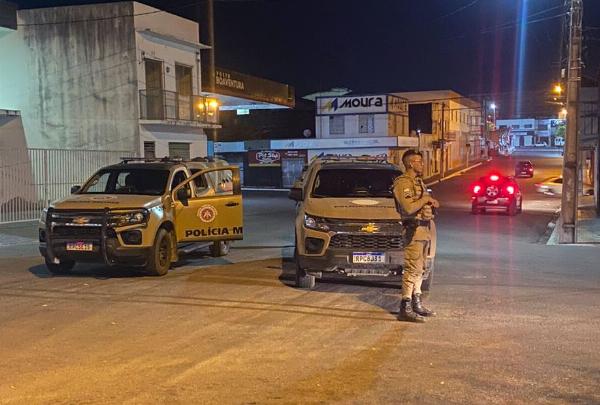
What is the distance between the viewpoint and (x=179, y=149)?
3162 cm

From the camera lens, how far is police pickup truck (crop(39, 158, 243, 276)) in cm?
1031

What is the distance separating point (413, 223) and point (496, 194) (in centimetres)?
1890

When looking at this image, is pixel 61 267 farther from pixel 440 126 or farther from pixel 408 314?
pixel 440 126

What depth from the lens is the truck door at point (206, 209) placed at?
11617 millimetres

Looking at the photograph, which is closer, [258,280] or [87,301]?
[87,301]

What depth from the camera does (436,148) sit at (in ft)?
206

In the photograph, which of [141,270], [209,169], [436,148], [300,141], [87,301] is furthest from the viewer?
[436,148]

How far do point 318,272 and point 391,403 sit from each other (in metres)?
4.40

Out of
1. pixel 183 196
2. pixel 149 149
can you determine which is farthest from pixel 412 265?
pixel 149 149

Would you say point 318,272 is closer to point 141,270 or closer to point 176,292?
point 176,292

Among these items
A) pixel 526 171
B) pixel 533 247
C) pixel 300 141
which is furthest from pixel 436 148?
pixel 533 247

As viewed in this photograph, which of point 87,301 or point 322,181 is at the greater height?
point 322,181

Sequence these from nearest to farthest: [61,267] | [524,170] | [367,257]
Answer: [367,257]
[61,267]
[524,170]

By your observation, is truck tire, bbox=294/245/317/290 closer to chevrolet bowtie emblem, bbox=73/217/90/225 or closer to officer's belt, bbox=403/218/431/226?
officer's belt, bbox=403/218/431/226
